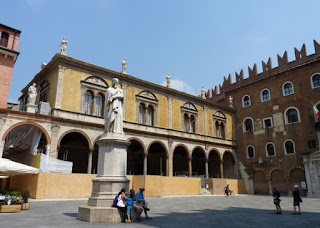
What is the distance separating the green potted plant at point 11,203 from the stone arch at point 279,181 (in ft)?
73.9

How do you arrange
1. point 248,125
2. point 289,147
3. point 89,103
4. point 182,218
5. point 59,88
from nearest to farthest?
point 182,218 → point 59,88 → point 89,103 → point 289,147 → point 248,125

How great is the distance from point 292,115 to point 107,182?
74.3 ft

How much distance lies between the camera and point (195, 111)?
26.3 meters

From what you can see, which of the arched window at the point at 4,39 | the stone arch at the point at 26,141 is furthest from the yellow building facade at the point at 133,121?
the arched window at the point at 4,39

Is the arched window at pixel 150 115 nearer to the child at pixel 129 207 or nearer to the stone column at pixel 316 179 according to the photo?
the stone column at pixel 316 179

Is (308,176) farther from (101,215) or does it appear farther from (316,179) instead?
(101,215)

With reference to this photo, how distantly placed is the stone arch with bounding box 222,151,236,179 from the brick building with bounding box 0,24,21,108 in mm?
21910

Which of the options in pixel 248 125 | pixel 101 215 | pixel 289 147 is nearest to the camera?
pixel 101 215

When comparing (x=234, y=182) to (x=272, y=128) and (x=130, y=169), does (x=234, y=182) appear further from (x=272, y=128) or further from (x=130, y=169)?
(x=130, y=169)

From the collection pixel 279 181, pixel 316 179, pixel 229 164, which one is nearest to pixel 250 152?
pixel 229 164

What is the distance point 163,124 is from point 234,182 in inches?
349

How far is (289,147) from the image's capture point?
2442cm

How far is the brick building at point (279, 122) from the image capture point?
23391 mm

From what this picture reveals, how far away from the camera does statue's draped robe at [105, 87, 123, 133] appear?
7953mm
